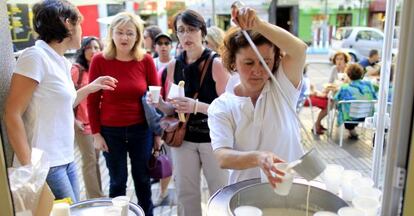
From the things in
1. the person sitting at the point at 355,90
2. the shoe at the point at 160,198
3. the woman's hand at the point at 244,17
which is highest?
the woman's hand at the point at 244,17

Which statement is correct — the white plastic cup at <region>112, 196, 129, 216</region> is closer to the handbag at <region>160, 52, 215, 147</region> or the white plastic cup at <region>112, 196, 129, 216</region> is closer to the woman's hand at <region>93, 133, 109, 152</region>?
the handbag at <region>160, 52, 215, 147</region>

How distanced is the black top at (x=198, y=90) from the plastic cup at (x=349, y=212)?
1402 millimetres

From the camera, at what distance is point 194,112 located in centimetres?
235

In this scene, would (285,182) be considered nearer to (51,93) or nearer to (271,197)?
(271,197)

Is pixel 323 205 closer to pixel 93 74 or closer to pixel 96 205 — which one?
pixel 96 205

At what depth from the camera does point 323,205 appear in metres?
1.18

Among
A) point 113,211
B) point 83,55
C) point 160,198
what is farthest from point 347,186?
point 83,55

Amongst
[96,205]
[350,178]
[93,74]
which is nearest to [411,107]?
[350,178]

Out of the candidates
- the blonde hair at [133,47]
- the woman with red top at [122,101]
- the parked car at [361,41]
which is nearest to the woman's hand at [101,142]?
the woman with red top at [122,101]

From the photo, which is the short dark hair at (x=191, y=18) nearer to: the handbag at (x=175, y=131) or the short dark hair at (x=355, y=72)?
the handbag at (x=175, y=131)

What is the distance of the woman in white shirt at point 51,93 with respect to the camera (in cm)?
144

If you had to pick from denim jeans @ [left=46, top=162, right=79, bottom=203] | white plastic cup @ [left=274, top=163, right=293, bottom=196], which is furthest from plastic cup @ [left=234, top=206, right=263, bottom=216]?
denim jeans @ [left=46, top=162, right=79, bottom=203]

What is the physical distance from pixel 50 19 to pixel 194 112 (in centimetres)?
100

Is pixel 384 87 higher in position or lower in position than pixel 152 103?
higher
